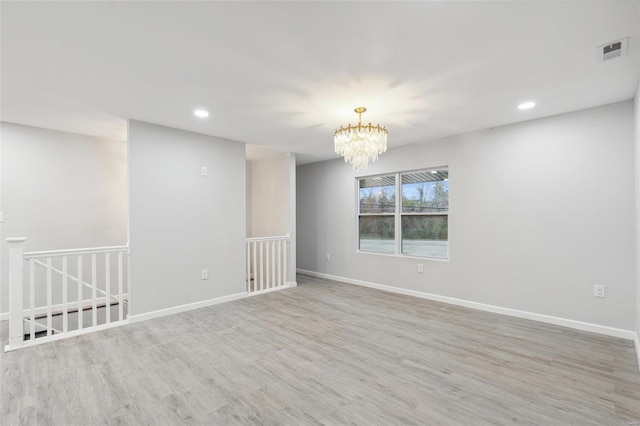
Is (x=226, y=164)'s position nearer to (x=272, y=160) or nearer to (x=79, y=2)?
(x=272, y=160)

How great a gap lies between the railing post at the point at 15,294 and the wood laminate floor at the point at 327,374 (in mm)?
187

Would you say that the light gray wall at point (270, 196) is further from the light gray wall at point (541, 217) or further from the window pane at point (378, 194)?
the light gray wall at point (541, 217)

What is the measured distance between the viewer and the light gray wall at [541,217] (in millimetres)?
3045

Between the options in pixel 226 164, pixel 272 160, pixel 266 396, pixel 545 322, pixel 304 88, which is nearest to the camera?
pixel 266 396

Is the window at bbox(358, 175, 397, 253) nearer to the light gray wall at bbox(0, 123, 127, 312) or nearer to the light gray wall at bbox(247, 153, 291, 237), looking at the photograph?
the light gray wall at bbox(247, 153, 291, 237)

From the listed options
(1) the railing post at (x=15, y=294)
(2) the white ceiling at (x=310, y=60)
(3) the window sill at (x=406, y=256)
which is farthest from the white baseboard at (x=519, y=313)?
(1) the railing post at (x=15, y=294)

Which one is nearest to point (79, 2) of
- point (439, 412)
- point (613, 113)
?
point (439, 412)

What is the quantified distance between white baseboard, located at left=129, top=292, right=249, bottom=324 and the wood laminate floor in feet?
0.50

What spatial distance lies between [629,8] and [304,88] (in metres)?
2.10

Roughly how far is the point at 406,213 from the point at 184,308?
3573 millimetres

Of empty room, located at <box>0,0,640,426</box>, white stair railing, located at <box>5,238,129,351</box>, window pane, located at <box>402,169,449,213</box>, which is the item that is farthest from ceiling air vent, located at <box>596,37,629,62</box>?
white stair railing, located at <box>5,238,129,351</box>

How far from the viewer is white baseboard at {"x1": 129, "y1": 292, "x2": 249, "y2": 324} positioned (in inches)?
139

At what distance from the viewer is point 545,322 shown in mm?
3434

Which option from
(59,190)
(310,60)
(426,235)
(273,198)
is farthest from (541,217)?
(59,190)
